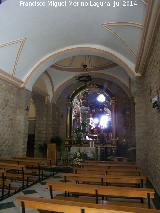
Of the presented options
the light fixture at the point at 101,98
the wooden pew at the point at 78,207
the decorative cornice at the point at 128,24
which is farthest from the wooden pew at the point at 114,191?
the light fixture at the point at 101,98

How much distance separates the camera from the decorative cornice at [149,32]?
4.12m

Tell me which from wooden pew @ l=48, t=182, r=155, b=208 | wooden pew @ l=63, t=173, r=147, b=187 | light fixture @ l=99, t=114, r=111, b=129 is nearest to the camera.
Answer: wooden pew @ l=48, t=182, r=155, b=208

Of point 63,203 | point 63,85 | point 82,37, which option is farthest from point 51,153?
point 63,203

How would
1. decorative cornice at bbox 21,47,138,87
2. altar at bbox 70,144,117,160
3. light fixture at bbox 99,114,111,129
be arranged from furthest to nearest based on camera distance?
light fixture at bbox 99,114,111,129 → altar at bbox 70,144,117,160 → decorative cornice at bbox 21,47,138,87

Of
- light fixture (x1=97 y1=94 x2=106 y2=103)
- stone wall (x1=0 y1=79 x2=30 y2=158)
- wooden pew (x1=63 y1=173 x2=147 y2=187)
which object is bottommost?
wooden pew (x1=63 y1=173 x2=147 y2=187)

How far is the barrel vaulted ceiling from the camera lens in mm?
6316

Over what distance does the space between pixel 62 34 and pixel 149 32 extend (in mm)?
3829

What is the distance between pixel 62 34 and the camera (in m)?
7.85

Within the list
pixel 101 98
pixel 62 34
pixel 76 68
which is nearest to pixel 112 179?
pixel 62 34

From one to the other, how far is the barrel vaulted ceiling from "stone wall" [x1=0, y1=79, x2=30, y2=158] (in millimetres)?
516

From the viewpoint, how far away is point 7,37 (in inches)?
275

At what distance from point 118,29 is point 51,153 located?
21.3 feet

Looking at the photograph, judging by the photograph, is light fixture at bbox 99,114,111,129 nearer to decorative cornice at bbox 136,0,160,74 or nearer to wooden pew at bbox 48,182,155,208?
decorative cornice at bbox 136,0,160,74

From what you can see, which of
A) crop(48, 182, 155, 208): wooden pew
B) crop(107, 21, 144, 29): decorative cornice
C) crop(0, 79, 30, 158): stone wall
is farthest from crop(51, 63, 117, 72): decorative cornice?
crop(48, 182, 155, 208): wooden pew
